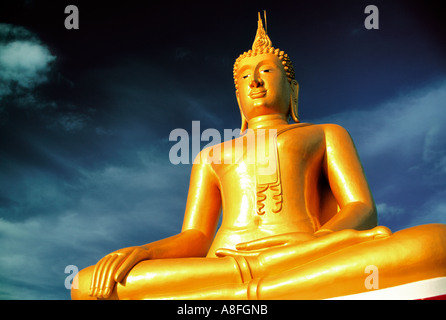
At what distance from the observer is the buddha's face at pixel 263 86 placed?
5.25 m

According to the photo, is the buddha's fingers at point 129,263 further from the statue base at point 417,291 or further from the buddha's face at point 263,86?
the buddha's face at point 263,86

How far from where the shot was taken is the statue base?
319cm

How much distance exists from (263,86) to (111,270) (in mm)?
2429

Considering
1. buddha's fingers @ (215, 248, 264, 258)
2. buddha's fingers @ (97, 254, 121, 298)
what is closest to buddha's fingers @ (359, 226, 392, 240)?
buddha's fingers @ (215, 248, 264, 258)

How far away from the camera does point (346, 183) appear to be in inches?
182

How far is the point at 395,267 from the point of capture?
324 centimetres

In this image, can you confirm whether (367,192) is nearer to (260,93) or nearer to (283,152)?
(283,152)

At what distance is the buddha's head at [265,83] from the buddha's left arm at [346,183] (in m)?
0.58

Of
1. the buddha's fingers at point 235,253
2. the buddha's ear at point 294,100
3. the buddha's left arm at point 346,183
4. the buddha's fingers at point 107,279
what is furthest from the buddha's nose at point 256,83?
the buddha's fingers at point 107,279

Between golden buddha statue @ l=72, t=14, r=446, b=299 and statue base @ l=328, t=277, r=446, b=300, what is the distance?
4 cm

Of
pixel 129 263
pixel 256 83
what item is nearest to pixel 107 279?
pixel 129 263

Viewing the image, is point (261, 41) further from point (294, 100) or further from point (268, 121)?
point (268, 121)

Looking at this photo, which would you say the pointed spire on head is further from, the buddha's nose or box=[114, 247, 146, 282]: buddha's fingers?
box=[114, 247, 146, 282]: buddha's fingers
